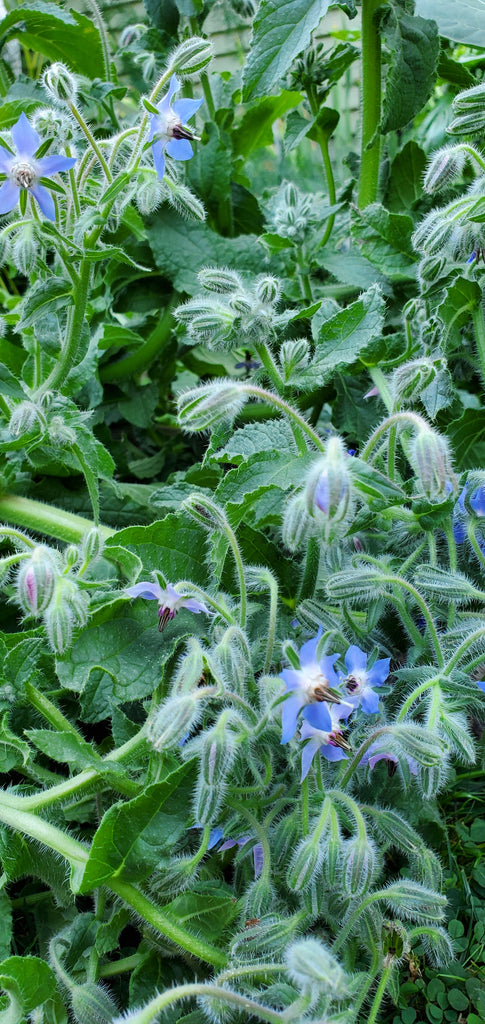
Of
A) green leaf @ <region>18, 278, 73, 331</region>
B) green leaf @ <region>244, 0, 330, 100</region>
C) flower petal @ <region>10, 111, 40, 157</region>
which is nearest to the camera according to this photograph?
flower petal @ <region>10, 111, 40, 157</region>

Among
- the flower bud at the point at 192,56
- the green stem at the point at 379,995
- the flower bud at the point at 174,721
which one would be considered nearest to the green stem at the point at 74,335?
the flower bud at the point at 192,56

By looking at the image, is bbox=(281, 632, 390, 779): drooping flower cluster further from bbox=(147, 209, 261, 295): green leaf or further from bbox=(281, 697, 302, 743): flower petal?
bbox=(147, 209, 261, 295): green leaf

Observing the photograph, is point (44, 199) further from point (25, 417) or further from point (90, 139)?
point (25, 417)

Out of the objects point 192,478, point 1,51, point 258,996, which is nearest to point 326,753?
point 258,996

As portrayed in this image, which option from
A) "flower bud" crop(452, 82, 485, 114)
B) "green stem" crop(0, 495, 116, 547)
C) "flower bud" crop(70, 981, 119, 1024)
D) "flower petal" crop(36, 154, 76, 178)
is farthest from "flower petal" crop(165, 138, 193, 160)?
"flower bud" crop(70, 981, 119, 1024)

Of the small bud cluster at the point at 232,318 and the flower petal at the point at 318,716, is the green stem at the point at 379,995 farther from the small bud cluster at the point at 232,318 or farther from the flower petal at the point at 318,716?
the small bud cluster at the point at 232,318

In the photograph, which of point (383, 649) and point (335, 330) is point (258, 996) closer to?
point (383, 649)

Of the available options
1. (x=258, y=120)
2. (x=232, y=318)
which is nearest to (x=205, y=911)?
(x=232, y=318)
